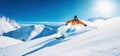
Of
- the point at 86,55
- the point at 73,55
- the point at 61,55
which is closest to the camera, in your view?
the point at 86,55

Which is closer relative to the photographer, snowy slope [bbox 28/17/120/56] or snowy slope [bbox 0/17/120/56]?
snowy slope [bbox 28/17/120/56]

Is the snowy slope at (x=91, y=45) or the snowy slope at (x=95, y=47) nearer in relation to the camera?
the snowy slope at (x=95, y=47)

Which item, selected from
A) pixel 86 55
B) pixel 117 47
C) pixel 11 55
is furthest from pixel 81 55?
pixel 11 55

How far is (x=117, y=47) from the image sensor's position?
11.8 meters

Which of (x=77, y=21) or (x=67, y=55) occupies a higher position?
(x=77, y=21)

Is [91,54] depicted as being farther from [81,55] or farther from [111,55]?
[111,55]

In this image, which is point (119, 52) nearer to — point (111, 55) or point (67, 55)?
point (111, 55)

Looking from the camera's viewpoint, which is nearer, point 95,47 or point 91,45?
point 95,47

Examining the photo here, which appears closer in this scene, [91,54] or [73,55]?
[91,54]

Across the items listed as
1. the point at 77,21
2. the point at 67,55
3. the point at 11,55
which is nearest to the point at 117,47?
the point at 67,55

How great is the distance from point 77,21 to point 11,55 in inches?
449

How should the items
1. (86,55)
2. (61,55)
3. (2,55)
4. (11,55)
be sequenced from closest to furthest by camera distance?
(86,55), (61,55), (11,55), (2,55)

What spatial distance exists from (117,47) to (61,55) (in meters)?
4.59

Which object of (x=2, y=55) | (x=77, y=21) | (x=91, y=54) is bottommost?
(x=2, y=55)
